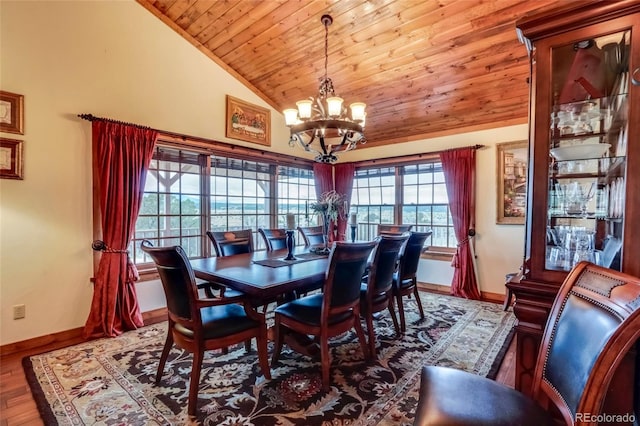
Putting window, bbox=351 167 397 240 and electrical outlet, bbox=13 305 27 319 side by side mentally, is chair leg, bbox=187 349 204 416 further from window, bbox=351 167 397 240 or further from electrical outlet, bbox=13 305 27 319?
window, bbox=351 167 397 240

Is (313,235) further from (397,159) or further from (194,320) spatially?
(194,320)

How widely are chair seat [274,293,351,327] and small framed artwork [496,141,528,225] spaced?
2.94 metres

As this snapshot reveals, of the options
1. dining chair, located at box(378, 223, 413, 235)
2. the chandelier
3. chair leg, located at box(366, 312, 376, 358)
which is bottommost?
chair leg, located at box(366, 312, 376, 358)

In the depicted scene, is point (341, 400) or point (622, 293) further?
point (341, 400)

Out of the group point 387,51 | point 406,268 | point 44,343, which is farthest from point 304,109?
point 44,343

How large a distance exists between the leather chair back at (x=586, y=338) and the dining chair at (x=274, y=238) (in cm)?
284

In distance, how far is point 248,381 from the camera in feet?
7.05

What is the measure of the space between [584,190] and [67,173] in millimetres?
3994

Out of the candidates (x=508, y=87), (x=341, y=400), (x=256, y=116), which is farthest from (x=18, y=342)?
(x=508, y=87)

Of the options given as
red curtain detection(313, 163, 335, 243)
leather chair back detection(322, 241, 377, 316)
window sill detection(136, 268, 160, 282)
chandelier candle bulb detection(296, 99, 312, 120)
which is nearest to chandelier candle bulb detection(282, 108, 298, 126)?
chandelier candle bulb detection(296, 99, 312, 120)

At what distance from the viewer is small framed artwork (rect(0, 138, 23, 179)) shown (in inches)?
102

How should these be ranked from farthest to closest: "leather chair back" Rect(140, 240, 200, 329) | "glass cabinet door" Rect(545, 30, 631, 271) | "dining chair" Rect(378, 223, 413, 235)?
1. "dining chair" Rect(378, 223, 413, 235)
2. "leather chair back" Rect(140, 240, 200, 329)
3. "glass cabinet door" Rect(545, 30, 631, 271)

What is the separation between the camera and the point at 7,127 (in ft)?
8.54

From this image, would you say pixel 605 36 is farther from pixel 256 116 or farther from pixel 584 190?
pixel 256 116
